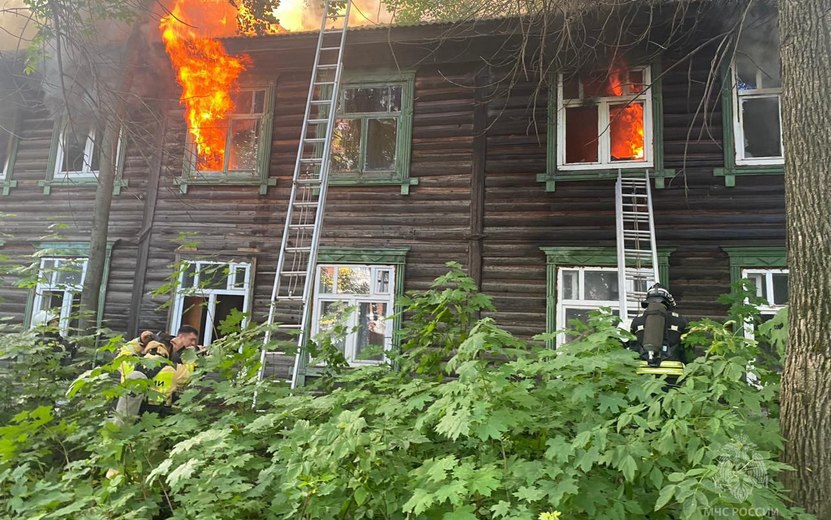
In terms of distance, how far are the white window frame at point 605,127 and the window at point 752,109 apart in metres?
1.01

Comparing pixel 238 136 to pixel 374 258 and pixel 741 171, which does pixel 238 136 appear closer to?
pixel 374 258

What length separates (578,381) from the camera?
2.98 metres

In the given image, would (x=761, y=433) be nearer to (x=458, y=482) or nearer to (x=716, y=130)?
(x=458, y=482)

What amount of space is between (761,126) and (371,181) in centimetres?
612

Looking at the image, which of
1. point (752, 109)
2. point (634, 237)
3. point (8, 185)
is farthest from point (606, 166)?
point (8, 185)

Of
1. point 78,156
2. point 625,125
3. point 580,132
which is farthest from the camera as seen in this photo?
point 78,156

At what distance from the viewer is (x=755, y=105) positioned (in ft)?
23.8

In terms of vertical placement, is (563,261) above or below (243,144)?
below

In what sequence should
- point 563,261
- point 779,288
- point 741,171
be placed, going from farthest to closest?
point 563,261
point 741,171
point 779,288

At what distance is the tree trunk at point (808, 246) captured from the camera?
108 inches

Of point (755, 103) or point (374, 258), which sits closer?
point (755, 103)

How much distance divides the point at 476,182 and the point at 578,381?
5.38 m

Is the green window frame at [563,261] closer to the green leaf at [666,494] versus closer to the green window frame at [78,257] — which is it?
the green leaf at [666,494]

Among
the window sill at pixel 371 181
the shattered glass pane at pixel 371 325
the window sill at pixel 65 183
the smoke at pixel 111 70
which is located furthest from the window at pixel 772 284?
the window sill at pixel 65 183
